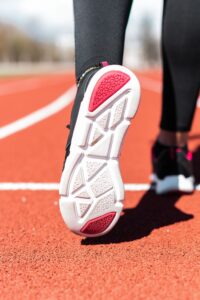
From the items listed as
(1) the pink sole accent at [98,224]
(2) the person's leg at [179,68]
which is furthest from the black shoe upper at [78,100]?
(2) the person's leg at [179,68]

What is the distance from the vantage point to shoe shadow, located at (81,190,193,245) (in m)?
1.62

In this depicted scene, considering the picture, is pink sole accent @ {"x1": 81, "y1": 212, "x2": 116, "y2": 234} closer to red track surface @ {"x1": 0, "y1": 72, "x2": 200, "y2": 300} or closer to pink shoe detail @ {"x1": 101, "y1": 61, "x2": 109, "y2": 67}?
red track surface @ {"x1": 0, "y1": 72, "x2": 200, "y2": 300}

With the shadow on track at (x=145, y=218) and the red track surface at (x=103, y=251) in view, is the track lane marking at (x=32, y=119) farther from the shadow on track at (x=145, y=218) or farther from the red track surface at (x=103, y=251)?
the shadow on track at (x=145, y=218)

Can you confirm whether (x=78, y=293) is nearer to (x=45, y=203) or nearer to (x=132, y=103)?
(x=132, y=103)

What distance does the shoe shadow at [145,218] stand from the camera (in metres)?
1.62

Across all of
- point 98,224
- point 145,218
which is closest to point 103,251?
point 98,224

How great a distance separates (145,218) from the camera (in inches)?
73.5

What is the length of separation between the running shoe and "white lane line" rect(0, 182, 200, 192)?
0.12 m

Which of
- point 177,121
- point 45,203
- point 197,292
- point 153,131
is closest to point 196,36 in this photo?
point 177,121

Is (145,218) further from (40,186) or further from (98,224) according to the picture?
(40,186)

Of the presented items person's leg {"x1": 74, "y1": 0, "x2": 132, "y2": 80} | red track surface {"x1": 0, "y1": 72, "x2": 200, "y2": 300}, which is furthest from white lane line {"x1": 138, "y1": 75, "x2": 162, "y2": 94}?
person's leg {"x1": 74, "y1": 0, "x2": 132, "y2": 80}

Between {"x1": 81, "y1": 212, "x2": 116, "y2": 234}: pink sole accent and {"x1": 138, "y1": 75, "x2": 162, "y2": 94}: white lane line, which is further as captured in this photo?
{"x1": 138, "y1": 75, "x2": 162, "y2": 94}: white lane line

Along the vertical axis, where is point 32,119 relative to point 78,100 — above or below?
below

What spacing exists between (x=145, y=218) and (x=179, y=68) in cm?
61
